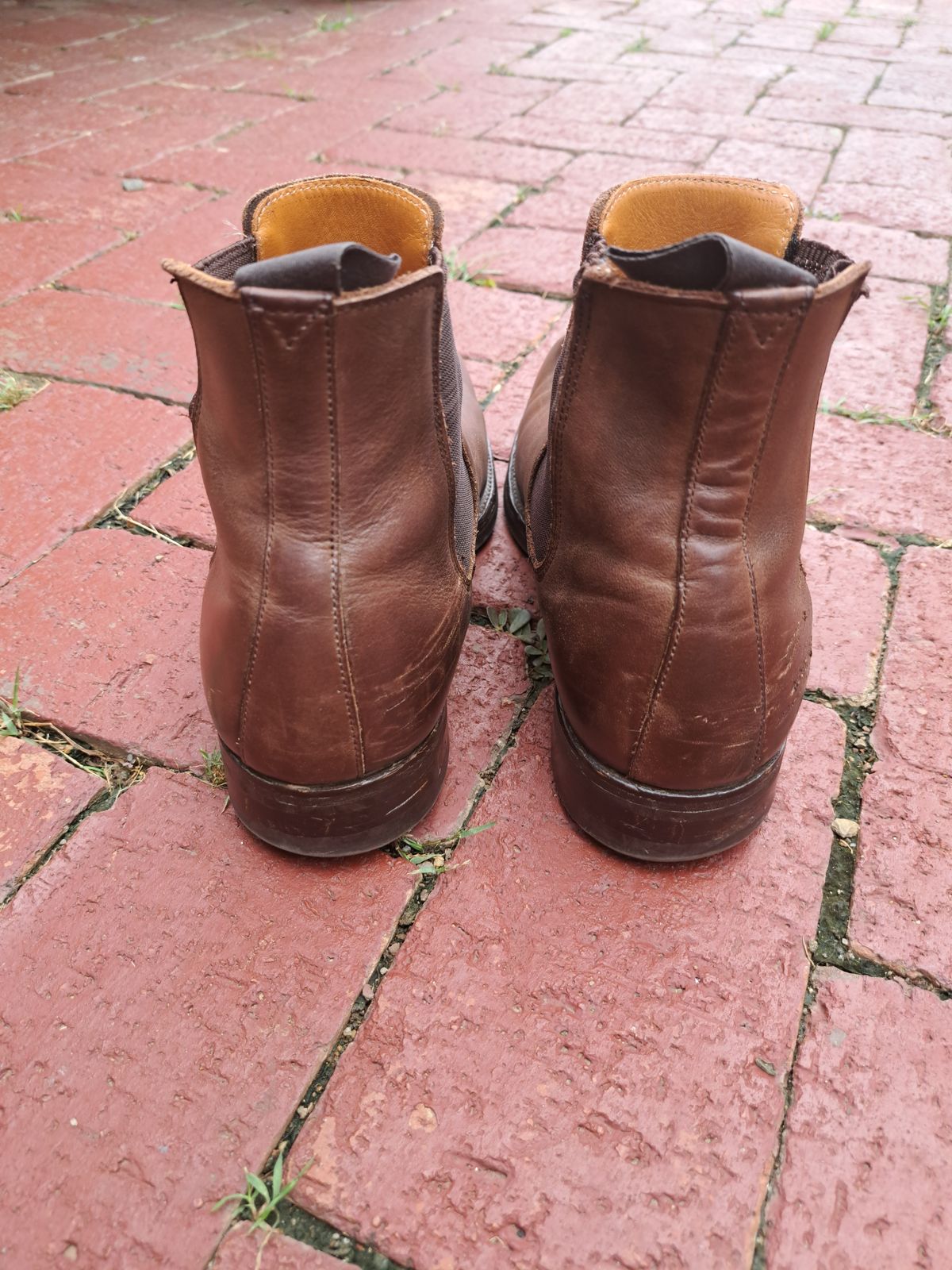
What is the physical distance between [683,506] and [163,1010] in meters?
0.73

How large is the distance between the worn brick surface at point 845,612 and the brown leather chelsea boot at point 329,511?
2.01ft

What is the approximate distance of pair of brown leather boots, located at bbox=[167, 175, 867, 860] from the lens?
835mm

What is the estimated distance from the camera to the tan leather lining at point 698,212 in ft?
3.51

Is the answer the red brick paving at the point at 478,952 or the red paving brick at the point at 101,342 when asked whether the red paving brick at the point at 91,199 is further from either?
the red brick paving at the point at 478,952

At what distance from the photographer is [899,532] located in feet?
5.48

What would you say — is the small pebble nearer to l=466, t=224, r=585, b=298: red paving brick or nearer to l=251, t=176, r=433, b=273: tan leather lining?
l=251, t=176, r=433, b=273: tan leather lining

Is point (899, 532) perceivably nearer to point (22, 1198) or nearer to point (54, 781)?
point (54, 781)

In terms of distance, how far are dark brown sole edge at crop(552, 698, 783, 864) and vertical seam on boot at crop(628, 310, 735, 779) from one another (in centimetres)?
4

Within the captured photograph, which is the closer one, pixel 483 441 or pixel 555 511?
pixel 555 511

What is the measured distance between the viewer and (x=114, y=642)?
1.40m

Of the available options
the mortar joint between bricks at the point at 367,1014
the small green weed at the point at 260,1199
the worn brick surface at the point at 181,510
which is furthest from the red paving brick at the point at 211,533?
the small green weed at the point at 260,1199

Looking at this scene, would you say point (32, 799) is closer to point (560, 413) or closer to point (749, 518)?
point (560, 413)

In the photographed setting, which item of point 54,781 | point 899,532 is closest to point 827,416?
point 899,532

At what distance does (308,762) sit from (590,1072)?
414 mm
